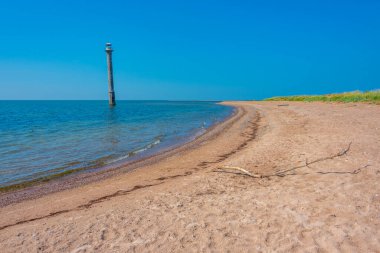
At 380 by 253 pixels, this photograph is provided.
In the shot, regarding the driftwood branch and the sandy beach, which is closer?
the sandy beach

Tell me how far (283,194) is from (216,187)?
150 cm

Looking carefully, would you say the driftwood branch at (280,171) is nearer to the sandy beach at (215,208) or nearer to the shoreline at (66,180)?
the sandy beach at (215,208)

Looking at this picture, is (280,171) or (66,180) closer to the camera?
(280,171)

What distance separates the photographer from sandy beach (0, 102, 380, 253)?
375 centimetres

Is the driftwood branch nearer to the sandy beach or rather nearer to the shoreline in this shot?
the sandy beach

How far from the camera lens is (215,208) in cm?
483

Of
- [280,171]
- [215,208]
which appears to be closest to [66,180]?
[215,208]

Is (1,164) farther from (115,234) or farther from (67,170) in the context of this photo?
(115,234)

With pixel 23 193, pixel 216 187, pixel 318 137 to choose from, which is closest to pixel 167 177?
pixel 216 187

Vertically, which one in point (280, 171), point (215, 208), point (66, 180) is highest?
point (280, 171)

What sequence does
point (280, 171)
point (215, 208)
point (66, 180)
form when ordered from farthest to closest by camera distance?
point (66, 180) < point (280, 171) < point (215, 208)

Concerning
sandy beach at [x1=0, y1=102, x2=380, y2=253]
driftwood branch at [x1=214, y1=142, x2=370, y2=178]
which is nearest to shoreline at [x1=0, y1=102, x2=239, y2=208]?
sandy beach at [x1=0, y1=102, x2=380, y2=253]

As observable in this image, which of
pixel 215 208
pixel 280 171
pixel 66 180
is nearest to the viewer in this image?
pixel 215 208

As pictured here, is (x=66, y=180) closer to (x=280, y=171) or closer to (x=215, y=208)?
(x=215, y=208)
